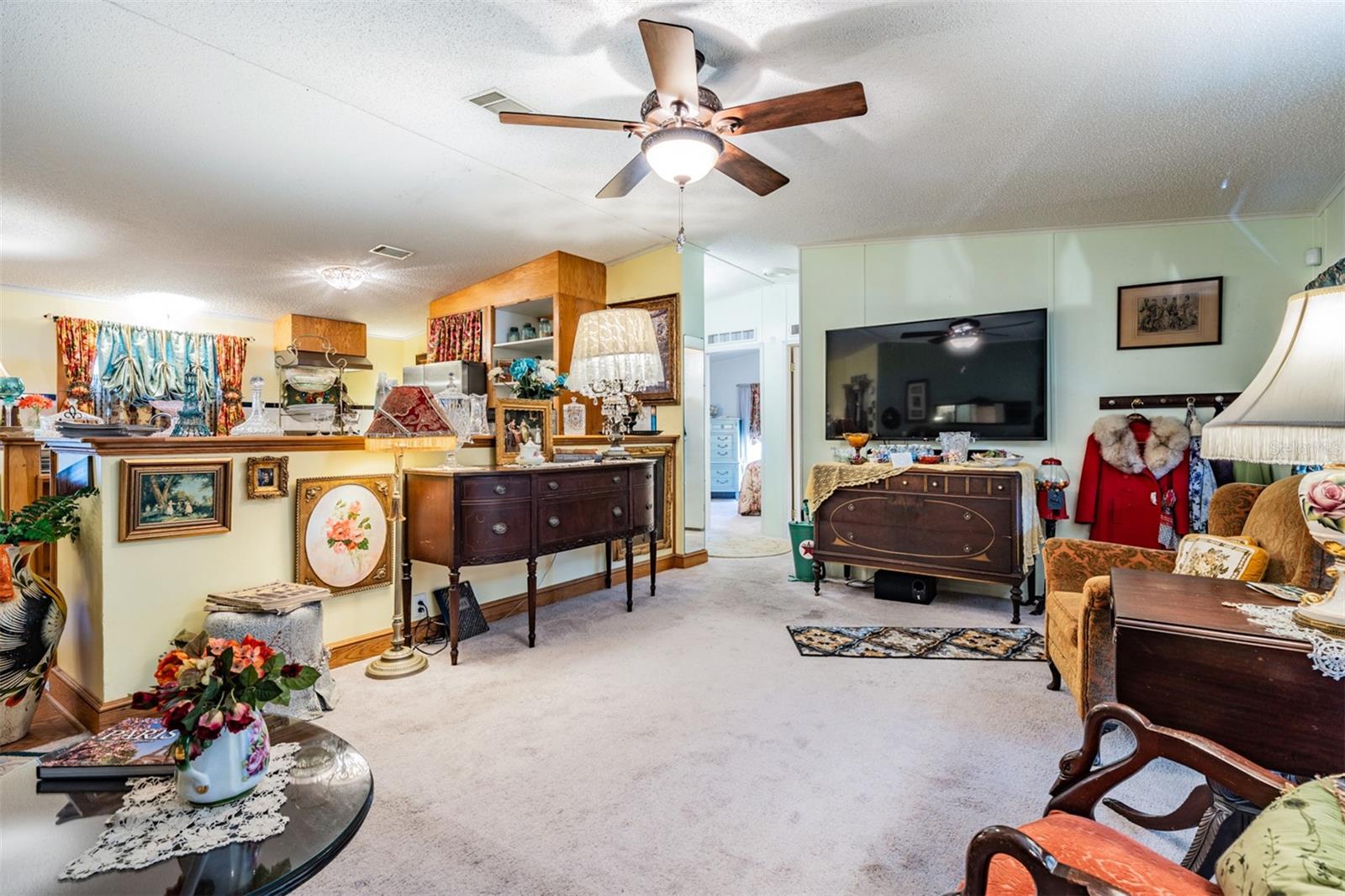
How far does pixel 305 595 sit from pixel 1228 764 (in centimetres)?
273

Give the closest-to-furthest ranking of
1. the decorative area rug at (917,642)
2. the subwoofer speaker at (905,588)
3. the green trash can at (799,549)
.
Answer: the decorative area rug at (917,642) → the subwoofer speaker at (905,588) → the green trash can at (799,549)

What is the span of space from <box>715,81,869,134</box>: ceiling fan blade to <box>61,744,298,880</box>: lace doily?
230cm

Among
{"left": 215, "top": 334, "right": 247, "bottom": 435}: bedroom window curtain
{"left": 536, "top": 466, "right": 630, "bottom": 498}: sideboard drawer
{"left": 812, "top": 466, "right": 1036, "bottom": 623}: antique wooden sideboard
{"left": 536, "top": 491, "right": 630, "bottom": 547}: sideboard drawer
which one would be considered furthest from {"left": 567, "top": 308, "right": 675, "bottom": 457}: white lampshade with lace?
{"left": 215, "top": 334, "right": 247, "bottom": 435}: bedroom window curtain

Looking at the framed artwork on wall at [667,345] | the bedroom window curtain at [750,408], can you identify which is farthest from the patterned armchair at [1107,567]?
the bedroom window curtain at [750,408]

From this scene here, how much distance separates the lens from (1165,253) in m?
3.88

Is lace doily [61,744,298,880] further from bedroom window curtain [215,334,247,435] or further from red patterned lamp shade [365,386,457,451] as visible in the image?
bedroom window curtain [215,334,247,435]

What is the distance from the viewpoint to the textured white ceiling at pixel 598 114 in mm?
2178

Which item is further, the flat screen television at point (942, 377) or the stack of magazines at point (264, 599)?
the flat screen television at point (942, 377)

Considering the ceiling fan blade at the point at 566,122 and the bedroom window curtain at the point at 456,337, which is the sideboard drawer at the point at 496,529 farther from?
the bedroom window curtain at the point at 456,337

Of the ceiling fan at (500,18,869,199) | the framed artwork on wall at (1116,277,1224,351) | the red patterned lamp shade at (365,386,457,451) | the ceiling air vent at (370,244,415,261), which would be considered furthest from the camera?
the ceiling air vent at (370,244,415,261)

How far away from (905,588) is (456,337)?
460 cm

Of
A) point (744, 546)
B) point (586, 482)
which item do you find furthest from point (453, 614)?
point (744, 546)

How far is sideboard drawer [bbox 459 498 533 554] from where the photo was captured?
293 cm

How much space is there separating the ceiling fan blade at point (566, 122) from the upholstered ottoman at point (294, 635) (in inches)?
78.2
